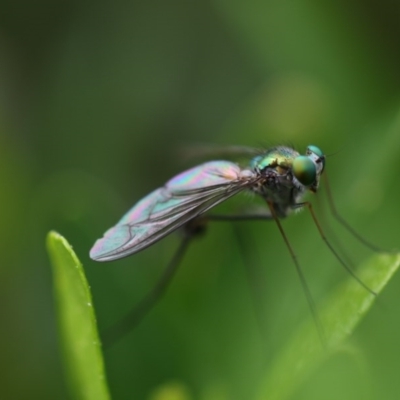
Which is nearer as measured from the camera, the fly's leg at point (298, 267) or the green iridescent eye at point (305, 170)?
the fly's leg at point (298, 267)

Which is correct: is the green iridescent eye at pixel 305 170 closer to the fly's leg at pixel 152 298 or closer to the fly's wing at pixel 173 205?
the fly's wing at pixel 173 205

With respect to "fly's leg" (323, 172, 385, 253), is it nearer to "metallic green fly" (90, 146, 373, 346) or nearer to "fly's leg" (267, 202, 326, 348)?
"metallic green fly" (90, 146, 373, 346)

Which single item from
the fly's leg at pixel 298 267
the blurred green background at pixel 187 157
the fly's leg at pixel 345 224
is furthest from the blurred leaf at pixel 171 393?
the fly's leg at pixel 345 224

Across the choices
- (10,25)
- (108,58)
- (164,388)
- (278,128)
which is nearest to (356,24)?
→ (278,128)

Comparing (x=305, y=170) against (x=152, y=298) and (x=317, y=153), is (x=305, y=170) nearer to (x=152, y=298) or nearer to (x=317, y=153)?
(x=317, y=153)

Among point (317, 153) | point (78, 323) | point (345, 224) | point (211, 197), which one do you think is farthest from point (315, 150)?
point (78, 323)

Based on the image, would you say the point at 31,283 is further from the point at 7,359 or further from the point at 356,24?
the point at 356,24
